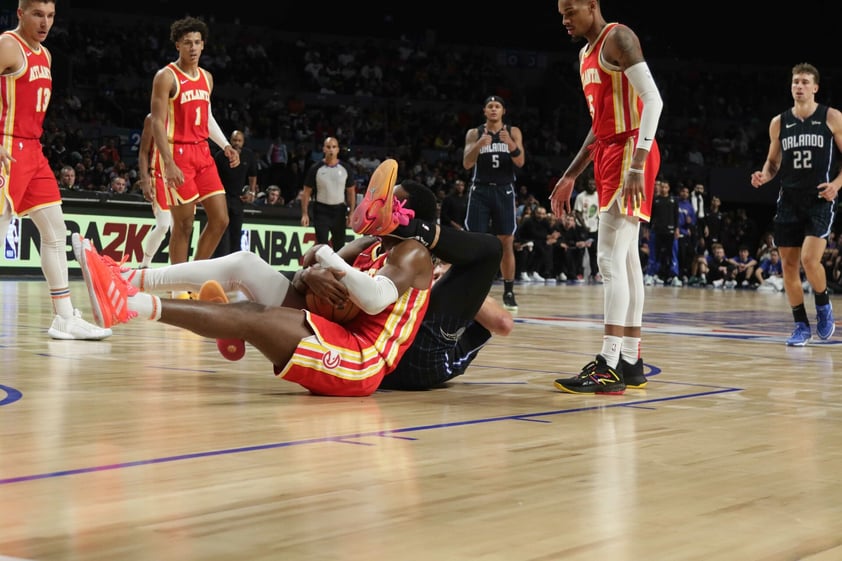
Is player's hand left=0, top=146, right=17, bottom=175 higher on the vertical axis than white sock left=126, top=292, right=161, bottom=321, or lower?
higher

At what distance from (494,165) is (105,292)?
759 cm

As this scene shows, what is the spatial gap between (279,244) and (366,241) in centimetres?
1194

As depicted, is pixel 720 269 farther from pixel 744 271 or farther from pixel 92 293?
pixel 92 293

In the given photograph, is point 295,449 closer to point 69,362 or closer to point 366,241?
point 366,241

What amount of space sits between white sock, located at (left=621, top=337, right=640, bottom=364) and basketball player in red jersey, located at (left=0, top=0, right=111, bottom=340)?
319cm

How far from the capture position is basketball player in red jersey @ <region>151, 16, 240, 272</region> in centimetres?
864

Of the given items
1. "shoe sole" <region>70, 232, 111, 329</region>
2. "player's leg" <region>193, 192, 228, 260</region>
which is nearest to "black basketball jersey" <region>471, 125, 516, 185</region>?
"player's leg" <region>193, 192, 228, 260</region>

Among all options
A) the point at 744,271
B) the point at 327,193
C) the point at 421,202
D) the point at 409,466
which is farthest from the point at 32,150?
the point at 744,271

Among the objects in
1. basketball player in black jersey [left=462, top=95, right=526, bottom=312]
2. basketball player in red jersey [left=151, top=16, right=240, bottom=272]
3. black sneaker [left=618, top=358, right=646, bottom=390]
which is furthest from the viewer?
basketball player in black jersey [left=462, top=95, right=526, bottom=312]

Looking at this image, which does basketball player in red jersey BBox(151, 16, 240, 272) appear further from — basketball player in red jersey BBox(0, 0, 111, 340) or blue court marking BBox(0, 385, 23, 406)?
blue court marking BBox(0, 385, 23, 406)

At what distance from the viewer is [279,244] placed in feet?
56.0

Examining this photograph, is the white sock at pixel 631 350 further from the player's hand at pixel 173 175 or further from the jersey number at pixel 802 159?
the player's hand at pixel 173 175

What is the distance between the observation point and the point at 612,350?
A: 5.25 metres

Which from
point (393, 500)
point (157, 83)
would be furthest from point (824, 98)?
point (393, 500)
